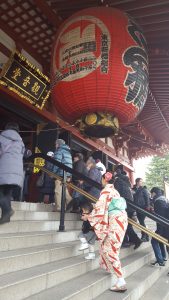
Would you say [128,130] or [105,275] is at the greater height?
[128,130]

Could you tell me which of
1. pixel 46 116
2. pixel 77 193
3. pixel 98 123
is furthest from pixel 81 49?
pixel 46 116

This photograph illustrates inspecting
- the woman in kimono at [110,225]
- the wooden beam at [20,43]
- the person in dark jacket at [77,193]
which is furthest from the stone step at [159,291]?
the wooden beam at [20,43]

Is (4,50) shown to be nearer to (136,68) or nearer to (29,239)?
(136,68)

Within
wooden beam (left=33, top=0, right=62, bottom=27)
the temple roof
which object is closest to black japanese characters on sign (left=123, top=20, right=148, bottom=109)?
the temple roof

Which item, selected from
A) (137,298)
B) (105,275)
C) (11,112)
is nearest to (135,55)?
(105,275)

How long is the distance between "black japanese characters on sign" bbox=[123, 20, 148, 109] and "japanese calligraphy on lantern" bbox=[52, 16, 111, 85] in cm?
32

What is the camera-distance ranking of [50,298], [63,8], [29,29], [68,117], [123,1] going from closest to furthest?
[50,298], [68,117], [123,1], [63,8], [29,29]

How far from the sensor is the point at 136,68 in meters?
3.69

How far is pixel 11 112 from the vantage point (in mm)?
6750

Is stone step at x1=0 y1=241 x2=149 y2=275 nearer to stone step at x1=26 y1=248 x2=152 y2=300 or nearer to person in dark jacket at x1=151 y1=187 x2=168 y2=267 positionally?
stone step at x1=26 y1=248 x2=152 y2=300

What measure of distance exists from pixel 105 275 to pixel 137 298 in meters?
0.48

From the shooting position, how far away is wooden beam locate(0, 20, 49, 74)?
6.19 m

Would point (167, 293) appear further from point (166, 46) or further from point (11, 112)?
point (11, 112)

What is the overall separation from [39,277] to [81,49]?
2.77m
